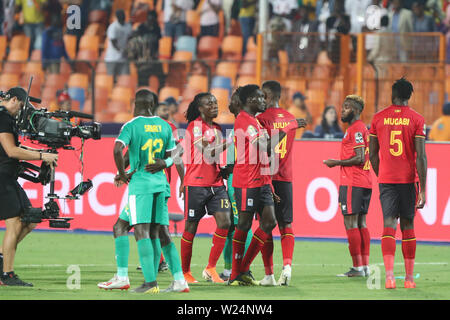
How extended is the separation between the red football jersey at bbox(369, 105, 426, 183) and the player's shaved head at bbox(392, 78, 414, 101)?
122 millimetres

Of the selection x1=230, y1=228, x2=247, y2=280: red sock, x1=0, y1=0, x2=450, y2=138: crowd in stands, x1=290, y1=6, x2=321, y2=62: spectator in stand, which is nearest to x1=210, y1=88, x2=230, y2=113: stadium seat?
x1=0, y1=0, x2=450, y2=138: crowd in stands

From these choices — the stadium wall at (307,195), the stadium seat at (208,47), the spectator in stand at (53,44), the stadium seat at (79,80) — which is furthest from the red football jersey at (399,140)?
the spectator in stand at (53,44)

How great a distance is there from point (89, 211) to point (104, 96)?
10.5 feet

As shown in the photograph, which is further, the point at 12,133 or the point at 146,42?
the point at 146,42

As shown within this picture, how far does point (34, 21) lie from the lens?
24.2 metres

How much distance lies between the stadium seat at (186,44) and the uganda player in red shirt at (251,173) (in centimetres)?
1210

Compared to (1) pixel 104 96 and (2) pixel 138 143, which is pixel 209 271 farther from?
(1) pixel 104 96

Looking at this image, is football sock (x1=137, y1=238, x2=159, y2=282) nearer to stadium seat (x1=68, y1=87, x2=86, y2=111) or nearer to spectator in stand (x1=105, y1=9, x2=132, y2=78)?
stadium seat (x1=68, y1=87, x2=86, y2=111)

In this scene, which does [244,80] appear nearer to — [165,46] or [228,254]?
[165,46]

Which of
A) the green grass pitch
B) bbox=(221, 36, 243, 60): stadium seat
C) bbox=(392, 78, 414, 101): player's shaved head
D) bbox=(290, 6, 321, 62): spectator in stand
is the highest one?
bbox=(221, 36, 243, 60): stadium seat

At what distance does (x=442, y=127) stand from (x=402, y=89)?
7.18 meters

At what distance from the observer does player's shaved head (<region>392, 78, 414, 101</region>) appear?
10.5m

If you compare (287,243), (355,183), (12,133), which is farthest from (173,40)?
(12,133)

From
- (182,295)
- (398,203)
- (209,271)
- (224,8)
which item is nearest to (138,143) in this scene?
(182,295)
